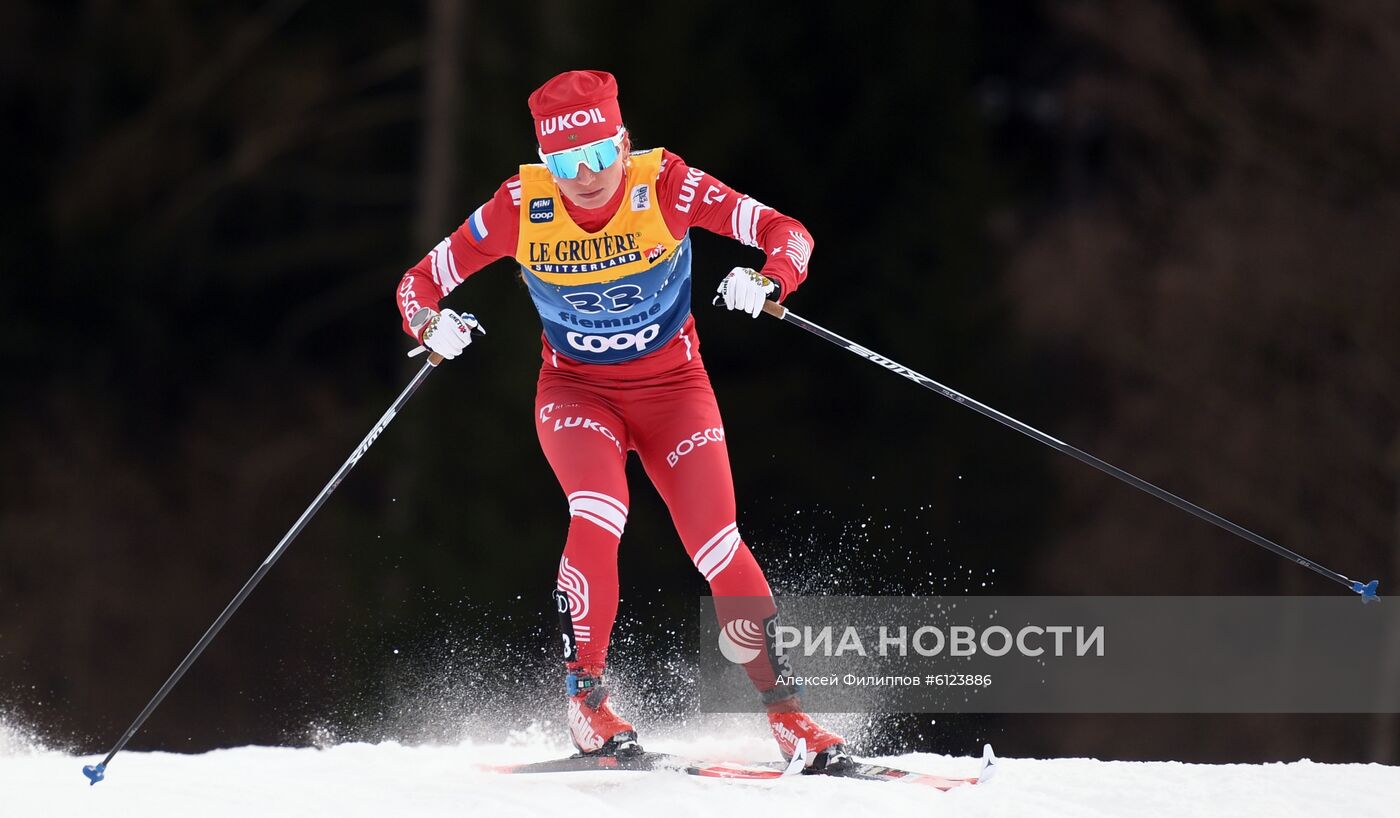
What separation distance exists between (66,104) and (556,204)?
13360 millimetres

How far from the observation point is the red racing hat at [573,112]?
4.40 metres

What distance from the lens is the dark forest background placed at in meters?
11.2

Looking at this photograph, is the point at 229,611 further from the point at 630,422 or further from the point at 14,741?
the point at 14,741

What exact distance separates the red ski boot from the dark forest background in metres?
3.88

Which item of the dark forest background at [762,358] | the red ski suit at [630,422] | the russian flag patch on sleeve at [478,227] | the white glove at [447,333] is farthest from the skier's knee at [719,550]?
the dark forest background at [762,358]

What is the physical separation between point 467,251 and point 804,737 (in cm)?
165

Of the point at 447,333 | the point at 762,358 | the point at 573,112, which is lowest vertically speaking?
the point at 447,333

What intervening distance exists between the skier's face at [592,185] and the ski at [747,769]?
1499 mm

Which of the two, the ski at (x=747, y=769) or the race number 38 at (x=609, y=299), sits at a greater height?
the race number 38 at (x=609, y=299)

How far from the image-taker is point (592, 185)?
14.6ft

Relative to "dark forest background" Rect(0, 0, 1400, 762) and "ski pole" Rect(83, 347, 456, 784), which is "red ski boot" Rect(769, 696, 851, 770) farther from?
"dark forest background" Rect(0, 0, 1400, 762)

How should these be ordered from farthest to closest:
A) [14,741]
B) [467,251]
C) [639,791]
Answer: [14,741], [467,251], [639,791]

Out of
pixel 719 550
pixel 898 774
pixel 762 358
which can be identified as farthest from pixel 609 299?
pixel 762 358

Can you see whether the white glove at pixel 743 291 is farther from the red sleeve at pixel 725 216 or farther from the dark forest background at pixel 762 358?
the dark forest background at pixel 762 358
